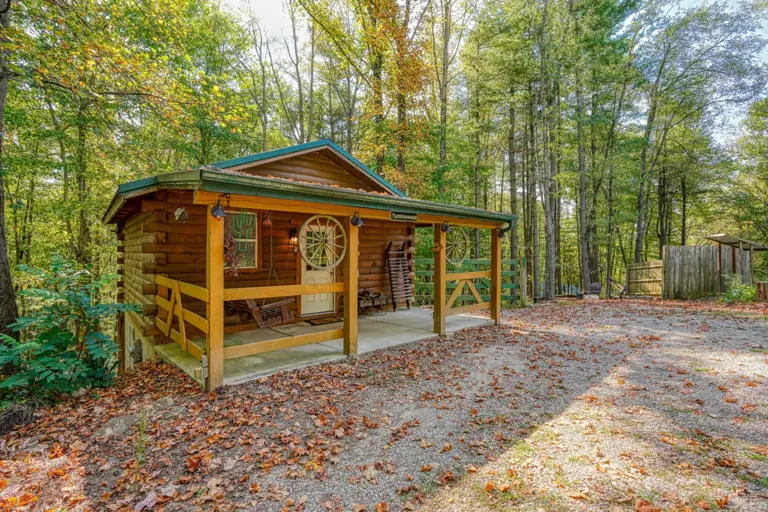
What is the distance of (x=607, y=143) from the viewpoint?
16.7 m

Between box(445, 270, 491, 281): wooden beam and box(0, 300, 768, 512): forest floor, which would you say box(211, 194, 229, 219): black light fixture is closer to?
box(0, 300, 768, 512): forest floor

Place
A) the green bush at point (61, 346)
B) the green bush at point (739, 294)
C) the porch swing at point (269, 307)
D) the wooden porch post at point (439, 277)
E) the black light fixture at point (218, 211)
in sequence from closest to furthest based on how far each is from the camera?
the black light fixture at point (218, 211)
the green bush at point (61, 346)
the porch swing at point (269, 307)
the wooden porch post at point (439, 277)
the green bush at point (739, 294)

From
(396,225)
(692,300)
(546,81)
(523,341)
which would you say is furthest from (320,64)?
(692,300)

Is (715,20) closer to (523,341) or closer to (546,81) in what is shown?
(546,81)

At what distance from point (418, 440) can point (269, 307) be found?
3.95 m

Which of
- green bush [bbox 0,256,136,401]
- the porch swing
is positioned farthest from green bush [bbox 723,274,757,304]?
green bush [bbox 0,256,136,401]

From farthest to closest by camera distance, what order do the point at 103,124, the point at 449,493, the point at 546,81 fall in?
the point at 546,81
the point at 103,124
the point at 449,493

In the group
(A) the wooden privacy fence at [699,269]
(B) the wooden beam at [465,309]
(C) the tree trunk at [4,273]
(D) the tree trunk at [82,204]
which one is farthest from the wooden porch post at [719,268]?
(D) the tree trunk at [82,204]

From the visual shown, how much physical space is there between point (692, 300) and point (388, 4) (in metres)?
14.7

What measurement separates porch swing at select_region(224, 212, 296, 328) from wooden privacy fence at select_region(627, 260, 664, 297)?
40.7 ft

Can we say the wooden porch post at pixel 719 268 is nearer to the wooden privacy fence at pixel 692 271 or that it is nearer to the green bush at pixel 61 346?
the wooden privacy fence at pixel 692 271

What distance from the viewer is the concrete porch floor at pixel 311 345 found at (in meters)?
4.66

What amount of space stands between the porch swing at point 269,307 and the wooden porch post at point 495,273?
14.4ft

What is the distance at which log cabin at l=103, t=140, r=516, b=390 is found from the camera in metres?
4.07
